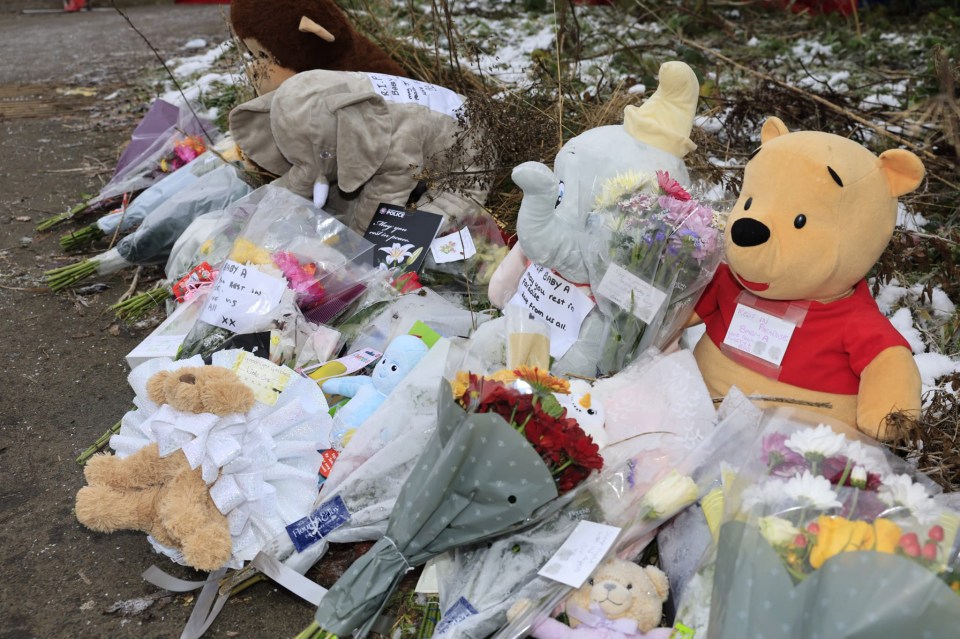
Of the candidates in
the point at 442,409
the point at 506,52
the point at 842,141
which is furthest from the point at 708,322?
the point at 506,52

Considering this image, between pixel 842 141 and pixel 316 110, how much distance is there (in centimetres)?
188

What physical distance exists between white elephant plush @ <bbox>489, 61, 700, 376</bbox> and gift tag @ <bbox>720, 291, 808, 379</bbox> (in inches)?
15.6

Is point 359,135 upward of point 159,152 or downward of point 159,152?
upward

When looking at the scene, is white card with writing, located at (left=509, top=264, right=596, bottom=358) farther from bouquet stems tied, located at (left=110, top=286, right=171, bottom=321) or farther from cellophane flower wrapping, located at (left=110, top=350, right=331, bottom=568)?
bouquet stems tied, located at (left=110, top=286, right=171, bottom=321)

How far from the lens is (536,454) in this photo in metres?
1.83

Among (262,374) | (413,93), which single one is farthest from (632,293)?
(413,93)

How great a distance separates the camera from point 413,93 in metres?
3.38

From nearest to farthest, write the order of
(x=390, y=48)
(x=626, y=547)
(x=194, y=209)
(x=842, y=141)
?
(x=626, y=547), (x=842, y=141), (x=194, y=209), (x=390, y=48)

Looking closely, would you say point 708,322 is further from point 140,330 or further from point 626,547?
point 140,330

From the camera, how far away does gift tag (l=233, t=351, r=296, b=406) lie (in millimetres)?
2482

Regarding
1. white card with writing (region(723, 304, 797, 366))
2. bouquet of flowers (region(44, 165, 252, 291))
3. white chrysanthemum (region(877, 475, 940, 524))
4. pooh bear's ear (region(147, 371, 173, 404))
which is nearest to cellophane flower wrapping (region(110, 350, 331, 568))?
pooh bear's ear (region(147, 371, 173, 404))

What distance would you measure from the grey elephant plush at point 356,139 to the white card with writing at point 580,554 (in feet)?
5.62

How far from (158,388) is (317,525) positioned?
1.86 ft

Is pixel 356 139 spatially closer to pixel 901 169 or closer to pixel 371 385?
pixel 371 385
